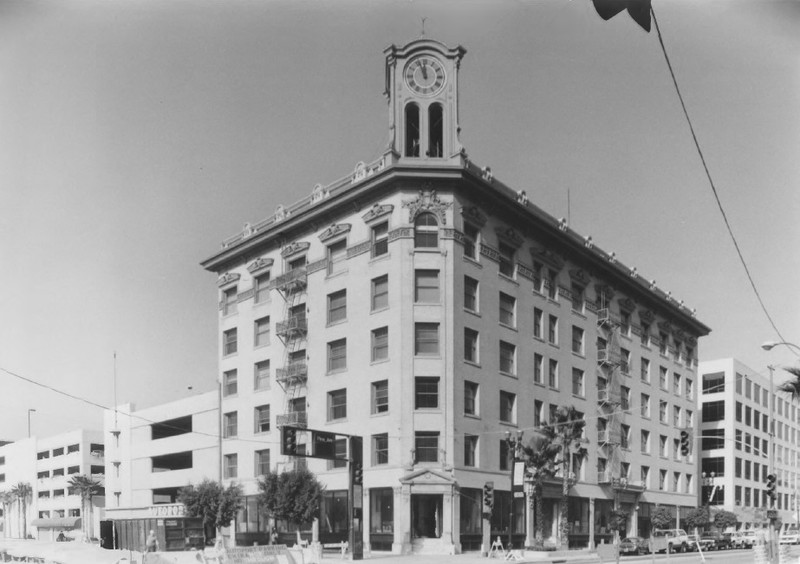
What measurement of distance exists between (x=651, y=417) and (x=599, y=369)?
11.6 metres

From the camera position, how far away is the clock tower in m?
48.5

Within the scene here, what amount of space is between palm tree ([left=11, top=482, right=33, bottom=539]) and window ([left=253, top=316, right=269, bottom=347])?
34.1 metres

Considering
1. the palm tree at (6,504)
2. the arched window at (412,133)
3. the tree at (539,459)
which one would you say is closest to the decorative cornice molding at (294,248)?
the arched window at (412,133)

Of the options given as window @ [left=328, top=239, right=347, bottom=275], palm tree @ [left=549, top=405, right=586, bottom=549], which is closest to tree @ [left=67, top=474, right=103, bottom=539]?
window @ [left=328, top=239, right=347, bottom=275]

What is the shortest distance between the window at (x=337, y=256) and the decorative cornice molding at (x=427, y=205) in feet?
19.2

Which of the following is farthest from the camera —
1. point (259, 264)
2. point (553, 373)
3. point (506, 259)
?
point (259, 264)

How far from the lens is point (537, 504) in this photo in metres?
49.9

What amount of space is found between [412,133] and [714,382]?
192 ft

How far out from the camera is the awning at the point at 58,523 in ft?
282

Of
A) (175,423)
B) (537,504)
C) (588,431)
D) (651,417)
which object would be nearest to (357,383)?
(537,504)

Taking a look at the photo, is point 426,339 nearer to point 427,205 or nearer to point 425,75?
point 427,205

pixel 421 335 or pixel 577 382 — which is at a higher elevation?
pixel 421 335

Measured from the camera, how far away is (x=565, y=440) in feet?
168

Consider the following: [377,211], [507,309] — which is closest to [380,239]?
[377,211]
